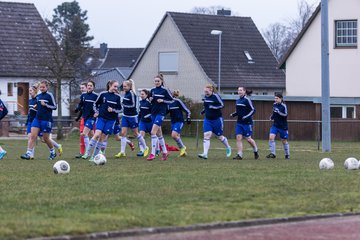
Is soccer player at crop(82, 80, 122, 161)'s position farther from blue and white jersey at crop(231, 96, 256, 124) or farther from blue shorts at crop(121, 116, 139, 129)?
blue and white jersey at crop(231, 96, 256, 124)

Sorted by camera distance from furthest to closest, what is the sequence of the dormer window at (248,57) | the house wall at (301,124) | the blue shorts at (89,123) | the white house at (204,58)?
the dormer window at (248,57)
the white house at (204,58)
the house wall at (301,124)
the blue shorts at (89,123)

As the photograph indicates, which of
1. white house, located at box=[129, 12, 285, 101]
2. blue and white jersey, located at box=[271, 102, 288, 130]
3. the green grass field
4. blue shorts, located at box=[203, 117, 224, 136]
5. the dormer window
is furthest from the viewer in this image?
the dormer window

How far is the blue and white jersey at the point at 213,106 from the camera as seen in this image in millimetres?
24562

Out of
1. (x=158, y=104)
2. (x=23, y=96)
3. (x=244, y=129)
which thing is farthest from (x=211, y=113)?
(x=23, y=96)

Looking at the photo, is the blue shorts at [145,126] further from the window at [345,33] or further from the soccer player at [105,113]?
the window at [345,33]

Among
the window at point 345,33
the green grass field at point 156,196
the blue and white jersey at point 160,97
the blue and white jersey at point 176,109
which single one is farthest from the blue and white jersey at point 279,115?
the window at point 345,33

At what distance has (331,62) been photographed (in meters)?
53.6

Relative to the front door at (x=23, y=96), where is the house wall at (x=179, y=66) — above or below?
above

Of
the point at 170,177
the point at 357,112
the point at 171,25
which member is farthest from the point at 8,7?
the point at 170,177

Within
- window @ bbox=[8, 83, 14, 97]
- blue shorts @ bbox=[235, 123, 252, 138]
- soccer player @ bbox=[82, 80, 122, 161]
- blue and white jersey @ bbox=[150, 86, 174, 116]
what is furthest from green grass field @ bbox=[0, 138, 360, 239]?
window @ bbox=[8, 83, 14, 97]

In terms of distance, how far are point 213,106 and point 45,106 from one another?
4330 mm

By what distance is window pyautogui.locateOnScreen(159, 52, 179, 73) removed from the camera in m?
65.6

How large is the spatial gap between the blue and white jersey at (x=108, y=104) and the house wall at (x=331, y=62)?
104 feet

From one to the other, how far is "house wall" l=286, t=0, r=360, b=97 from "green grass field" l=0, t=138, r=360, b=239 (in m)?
33.8
